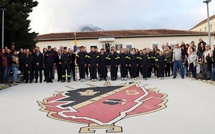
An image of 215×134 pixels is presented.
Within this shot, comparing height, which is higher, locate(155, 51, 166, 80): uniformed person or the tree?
the tree

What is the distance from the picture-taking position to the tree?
60.2ft

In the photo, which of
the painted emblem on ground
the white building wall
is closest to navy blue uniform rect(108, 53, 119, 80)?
the painted emblem on ground

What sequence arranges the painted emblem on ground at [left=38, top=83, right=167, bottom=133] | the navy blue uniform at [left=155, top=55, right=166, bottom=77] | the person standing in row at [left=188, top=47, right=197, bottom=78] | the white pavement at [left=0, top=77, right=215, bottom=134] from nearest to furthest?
the white pavement at [left=0, top=77, right=215, bottom=134]
the painted emblem on ground at [left=38, top=83, right=167, bottom=133]
the person standing in row at [left=188, top=47, right=197, bottom=78]
the navy blue uniform at [left=155, top=55, right=166, bottom=77]

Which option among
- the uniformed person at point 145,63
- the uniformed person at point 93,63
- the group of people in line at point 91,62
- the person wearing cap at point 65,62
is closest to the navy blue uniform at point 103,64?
the group of people in line at point 91,62

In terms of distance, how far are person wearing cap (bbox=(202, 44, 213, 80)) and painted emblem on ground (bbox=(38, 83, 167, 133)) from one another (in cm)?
420

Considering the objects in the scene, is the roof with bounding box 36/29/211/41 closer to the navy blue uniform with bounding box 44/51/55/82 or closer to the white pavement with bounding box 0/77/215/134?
the navy blue uniform with bounding box 44/51/55/82

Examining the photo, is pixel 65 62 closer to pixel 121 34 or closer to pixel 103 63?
pixel 103 63

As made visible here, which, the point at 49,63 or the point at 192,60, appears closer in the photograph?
the point at 192,60

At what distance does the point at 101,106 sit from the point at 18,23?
13548 millimetres

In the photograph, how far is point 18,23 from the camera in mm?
18562

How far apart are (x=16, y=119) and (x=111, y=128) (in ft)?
7.64

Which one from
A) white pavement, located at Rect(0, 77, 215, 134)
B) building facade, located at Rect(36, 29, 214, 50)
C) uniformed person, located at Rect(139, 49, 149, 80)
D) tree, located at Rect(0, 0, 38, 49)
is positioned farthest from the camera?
building facade, located at Rect(36, 29, 214, 50)

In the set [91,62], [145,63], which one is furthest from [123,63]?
[91,62]

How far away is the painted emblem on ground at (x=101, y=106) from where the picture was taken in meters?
5.73
